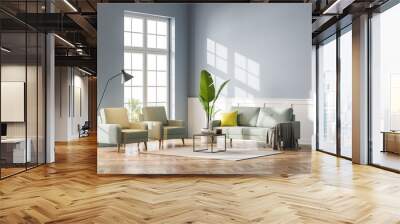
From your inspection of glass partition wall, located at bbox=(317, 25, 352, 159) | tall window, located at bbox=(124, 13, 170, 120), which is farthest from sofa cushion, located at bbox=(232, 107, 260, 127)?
glass partition wall, located at bbox=(317, 25, 352, 159)

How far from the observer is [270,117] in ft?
19.3

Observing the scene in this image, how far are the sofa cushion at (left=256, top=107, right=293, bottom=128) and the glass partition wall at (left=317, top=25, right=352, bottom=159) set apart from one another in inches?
99.2

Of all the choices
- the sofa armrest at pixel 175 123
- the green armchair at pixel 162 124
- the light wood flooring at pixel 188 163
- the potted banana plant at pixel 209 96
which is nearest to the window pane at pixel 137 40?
the green armchair at pixel 162 124

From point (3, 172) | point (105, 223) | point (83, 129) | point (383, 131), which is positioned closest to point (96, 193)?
point (105, 223)

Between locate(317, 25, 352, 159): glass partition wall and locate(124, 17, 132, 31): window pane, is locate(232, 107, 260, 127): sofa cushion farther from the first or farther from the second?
locate(317, 25, 352, 159): glass partition wall

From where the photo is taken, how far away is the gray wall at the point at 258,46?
591cm

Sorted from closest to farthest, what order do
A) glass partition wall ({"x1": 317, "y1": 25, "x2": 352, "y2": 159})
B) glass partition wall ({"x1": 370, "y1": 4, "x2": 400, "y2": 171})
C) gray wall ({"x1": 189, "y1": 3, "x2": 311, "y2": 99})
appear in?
gray wall ({"x1": 189, "y1": 3, "x2": 311, "y2": 99}) → glass partition wall ({"x1": 370, "y1": 4, "x2": 400, "y2": 171}) → glass partition wall ({"x1": 317, "y1": 25, "x2": 352, "y2": 159})

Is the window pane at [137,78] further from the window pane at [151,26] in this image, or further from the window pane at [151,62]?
the window pane at [151,26]

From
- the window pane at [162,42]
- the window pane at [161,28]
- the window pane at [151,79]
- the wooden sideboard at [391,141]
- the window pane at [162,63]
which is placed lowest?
the wooden sideboard at [391,141]

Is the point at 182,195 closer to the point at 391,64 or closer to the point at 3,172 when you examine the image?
the point at 3,172

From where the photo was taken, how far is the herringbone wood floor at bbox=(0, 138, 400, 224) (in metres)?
3.79

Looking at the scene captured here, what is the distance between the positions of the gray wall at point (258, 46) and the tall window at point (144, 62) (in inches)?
16.7

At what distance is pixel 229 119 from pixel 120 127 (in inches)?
58.9

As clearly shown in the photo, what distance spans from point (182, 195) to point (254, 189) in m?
0.90
